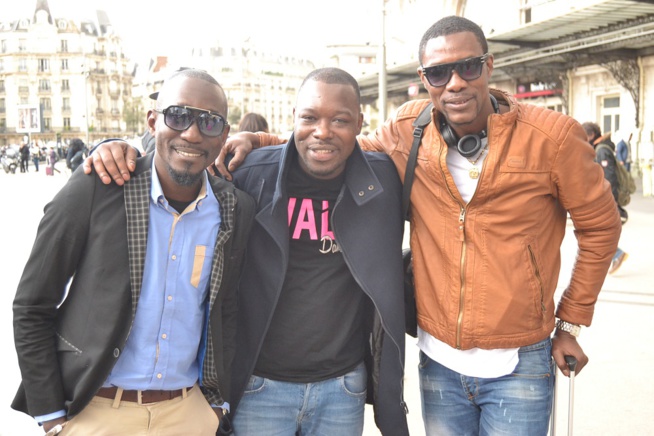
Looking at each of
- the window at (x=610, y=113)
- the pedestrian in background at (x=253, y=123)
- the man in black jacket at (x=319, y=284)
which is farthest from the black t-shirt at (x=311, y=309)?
the window at (x=610, y=113)

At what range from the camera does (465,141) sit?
8.09ft

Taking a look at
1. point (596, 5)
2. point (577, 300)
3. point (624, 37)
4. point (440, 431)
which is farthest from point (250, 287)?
point (624, 37)

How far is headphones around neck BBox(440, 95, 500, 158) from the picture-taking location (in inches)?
96.2

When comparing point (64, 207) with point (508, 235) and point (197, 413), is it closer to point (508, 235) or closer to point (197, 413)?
point (197, 413)

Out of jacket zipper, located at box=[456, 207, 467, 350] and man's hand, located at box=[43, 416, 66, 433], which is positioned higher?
jacket zipper, located at box=[456, 207, 467, 350]

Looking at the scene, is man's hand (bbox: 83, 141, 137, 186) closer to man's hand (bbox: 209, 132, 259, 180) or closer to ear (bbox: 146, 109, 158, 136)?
ear (bbox: 146, 109, 158, 136)

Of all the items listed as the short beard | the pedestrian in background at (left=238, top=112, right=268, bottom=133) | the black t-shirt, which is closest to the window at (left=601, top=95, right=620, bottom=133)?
the pedestrian in background at (left=238, top=112, right=268, bottom=133)

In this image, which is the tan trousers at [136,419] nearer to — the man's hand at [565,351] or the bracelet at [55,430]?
the bracelet at [55,430]

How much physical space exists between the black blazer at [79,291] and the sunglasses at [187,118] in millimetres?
255

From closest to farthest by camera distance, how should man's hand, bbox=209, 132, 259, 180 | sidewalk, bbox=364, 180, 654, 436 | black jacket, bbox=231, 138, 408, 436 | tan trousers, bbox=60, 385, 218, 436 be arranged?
1. tan trousers, bbox=60, 385, 218, 436
2. black jacket, bbox=231, 138, 408, 436
3. man's hand, bbox=209, 132, 259, 180
4. sidewalk, bbox=364, 180, 654, 436

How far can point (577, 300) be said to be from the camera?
255 centimetres

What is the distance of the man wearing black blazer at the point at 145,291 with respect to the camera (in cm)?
213

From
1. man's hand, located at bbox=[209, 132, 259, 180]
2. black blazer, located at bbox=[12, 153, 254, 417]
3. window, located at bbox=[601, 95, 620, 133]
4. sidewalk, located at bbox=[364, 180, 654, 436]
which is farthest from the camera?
window, located at bbox=[601, 95, 620, 133]

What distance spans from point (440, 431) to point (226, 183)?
4.42ft
